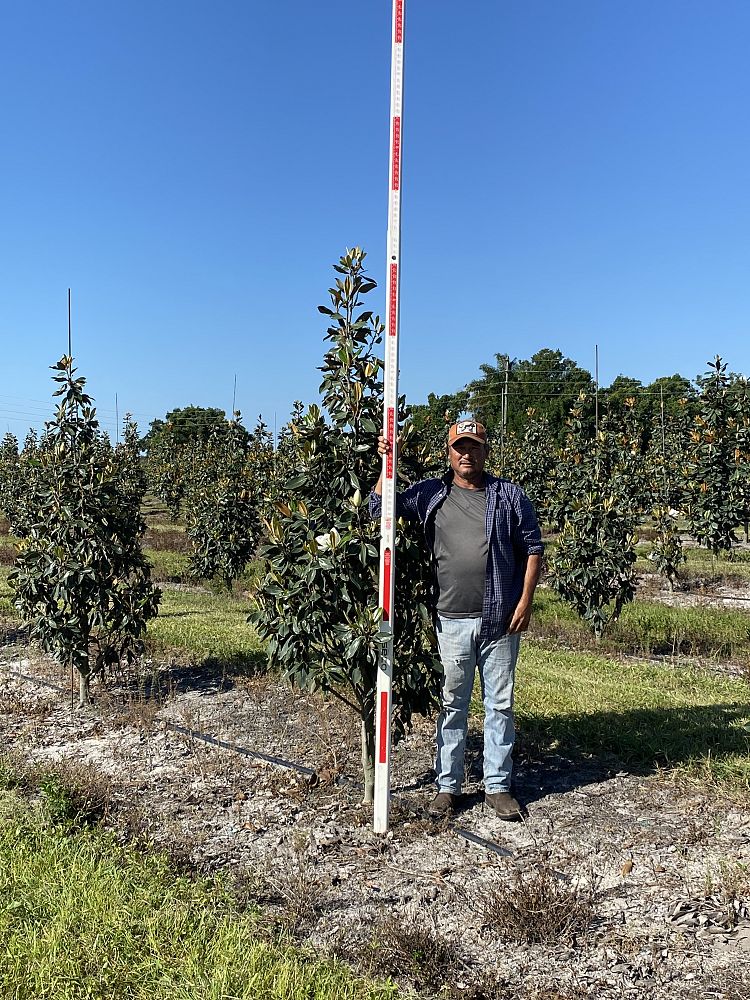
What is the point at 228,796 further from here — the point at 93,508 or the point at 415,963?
the point at 93,508

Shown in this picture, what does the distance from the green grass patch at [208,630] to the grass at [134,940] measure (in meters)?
4.08

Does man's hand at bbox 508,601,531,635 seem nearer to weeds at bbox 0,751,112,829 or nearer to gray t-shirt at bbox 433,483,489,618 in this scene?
gray t-shirt at bbox 433,483,489,618

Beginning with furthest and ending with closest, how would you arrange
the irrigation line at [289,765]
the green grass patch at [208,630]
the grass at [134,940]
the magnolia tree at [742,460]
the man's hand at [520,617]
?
the magnolia tree at [742,460], the green grass patch at [208,630], the man's hand at [520,617], the irrigation line at [289,765], the grass at [134,940]

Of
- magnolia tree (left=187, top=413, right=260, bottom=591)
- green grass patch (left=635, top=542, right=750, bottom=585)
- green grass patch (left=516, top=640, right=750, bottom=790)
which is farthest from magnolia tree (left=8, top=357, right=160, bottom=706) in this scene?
green grass patch (left=635, top=542, right=750, bottom=585)

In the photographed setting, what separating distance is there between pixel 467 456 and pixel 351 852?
215 cm

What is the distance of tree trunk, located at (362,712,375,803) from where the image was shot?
452cm

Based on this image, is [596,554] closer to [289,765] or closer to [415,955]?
[289,765]

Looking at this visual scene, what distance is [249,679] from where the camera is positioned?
7.10m

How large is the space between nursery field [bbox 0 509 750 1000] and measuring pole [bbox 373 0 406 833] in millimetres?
590

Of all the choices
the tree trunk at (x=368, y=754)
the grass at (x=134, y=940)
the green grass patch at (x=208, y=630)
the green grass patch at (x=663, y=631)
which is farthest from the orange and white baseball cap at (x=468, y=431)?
the green grass patch at (x=663, y=631)

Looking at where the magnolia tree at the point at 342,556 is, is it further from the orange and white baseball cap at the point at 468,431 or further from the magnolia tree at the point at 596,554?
the magnolia tree at the point at 596,554

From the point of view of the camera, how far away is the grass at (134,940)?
274 cm

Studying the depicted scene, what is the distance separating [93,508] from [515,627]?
413 centimetres

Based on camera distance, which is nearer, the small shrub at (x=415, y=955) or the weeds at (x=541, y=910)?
the small shrub at (x=415, y=955)
